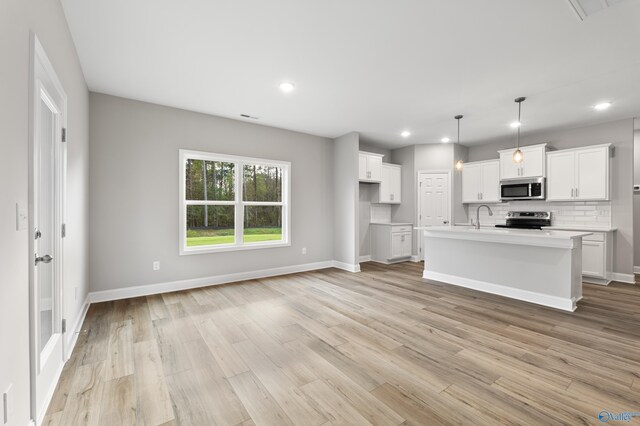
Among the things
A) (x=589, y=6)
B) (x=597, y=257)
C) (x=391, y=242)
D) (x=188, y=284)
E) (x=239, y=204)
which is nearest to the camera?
(x=589, y=6)

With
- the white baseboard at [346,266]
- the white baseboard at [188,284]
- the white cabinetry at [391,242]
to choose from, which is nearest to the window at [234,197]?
the white baseboard at [188,284]

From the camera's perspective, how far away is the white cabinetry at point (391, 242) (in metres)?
6.36

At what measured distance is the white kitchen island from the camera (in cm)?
344

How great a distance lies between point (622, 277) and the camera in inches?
188

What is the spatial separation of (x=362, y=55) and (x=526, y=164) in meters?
4.53

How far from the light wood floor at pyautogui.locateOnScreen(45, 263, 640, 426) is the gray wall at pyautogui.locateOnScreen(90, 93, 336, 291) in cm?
59

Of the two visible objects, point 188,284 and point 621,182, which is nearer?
point 188,284

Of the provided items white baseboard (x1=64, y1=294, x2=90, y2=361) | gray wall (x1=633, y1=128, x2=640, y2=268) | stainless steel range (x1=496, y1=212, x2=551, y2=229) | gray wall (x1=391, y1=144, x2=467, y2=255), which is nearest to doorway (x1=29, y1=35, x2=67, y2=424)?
white baseboard (x1=64, y1=294, x2=90, y2=361)

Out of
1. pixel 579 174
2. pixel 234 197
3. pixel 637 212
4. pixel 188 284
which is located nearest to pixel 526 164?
pixel 579 174

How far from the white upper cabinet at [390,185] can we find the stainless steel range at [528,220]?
2245mm

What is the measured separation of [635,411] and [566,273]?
2.05 metres

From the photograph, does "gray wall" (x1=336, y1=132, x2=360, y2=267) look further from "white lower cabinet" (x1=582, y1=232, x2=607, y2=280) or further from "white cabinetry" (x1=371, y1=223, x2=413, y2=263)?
"white lower cabinet" (x1=582, y1=232, x2=607, y2=280)

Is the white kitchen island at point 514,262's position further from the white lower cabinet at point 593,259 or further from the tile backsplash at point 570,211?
the tile backsplash at point 570,211

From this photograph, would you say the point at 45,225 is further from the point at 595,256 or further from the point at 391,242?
the point at 595,256
